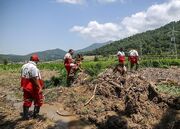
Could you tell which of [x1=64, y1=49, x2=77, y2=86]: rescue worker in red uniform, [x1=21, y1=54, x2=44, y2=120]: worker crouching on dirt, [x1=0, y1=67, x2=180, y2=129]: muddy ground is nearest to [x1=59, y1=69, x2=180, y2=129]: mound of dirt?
[x1=0, y1=67, x2=180, y2=129]: muddy ground

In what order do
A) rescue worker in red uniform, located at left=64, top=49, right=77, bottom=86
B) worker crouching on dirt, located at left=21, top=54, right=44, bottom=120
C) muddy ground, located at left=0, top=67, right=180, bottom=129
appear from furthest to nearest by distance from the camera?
1. rescue worker in red uniform, located at left=64, top=49, right=77, bottom=86
2. worker crouching on dirt, located at left=21, top=54, right=44, bottom=120
3. muddy ground, located at left=0, top=67, right=180, bottom=129

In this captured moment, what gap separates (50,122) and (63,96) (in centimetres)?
306

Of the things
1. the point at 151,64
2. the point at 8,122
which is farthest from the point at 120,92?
the point at 151,64

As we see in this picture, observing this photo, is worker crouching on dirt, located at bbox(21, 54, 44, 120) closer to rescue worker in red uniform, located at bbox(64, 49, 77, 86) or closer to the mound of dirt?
the mound of dirt

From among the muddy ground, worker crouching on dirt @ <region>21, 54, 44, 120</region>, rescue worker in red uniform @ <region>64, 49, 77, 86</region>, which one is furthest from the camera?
rescue worker in red uniform @ <region>64, 49, 77, 86</region>

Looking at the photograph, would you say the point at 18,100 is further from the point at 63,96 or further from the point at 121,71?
the point at 121,71

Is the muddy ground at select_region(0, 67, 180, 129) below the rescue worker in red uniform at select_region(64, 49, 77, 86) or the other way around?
below

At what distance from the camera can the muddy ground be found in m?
8.06

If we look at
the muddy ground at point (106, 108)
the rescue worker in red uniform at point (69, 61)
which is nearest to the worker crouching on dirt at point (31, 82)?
the muddy ground at point (106, 108)

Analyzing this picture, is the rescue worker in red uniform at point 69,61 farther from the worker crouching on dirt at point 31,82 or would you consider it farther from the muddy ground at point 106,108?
the worker crouching on dirt at point 31,82

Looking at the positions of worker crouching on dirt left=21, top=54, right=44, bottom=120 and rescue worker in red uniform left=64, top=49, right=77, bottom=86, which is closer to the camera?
worker crouching on dirt left=21, top=54, right=44, bottom=120

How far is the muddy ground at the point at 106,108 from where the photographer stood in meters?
8.06

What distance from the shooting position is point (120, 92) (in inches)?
430

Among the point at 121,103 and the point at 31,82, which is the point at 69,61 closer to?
the point at 121,103
